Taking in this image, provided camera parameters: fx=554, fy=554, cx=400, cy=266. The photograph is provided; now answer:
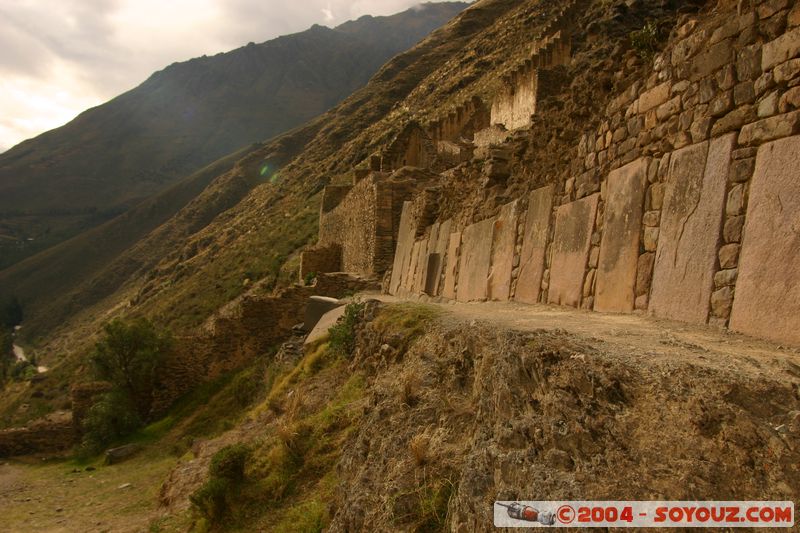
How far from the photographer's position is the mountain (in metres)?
113

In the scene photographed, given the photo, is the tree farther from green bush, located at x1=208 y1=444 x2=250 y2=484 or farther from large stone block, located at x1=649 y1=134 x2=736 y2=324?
large stone block, located at x1=649 y1=134 x2=736 y2=324

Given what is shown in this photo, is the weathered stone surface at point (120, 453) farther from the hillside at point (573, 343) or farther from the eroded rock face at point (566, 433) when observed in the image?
the eroded rock face at point (566, 433)

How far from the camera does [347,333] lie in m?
7.23

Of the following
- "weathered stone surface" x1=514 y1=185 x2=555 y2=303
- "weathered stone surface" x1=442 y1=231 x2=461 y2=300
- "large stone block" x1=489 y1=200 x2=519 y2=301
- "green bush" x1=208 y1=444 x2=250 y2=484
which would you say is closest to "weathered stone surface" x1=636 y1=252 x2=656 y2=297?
"weathered stone surface" x1=514 y1=185 x2=555 y2=303

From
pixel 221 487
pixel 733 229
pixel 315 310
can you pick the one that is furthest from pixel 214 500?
pixel 315 310

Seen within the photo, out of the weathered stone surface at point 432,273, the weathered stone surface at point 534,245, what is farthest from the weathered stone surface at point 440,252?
the weathered stone surface at point 534,245

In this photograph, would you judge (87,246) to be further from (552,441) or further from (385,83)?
(552,441)

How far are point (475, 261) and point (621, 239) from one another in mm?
3594

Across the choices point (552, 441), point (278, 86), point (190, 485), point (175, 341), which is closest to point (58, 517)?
point (190, 485)

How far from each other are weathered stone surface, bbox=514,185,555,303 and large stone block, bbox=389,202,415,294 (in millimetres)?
5926

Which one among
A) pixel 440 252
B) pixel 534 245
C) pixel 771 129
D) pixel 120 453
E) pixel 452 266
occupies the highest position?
pixel 771 129

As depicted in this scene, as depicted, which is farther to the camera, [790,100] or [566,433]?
[790,100]

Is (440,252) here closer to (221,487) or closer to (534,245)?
(534,245)

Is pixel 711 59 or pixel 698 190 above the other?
pixel 711 59
